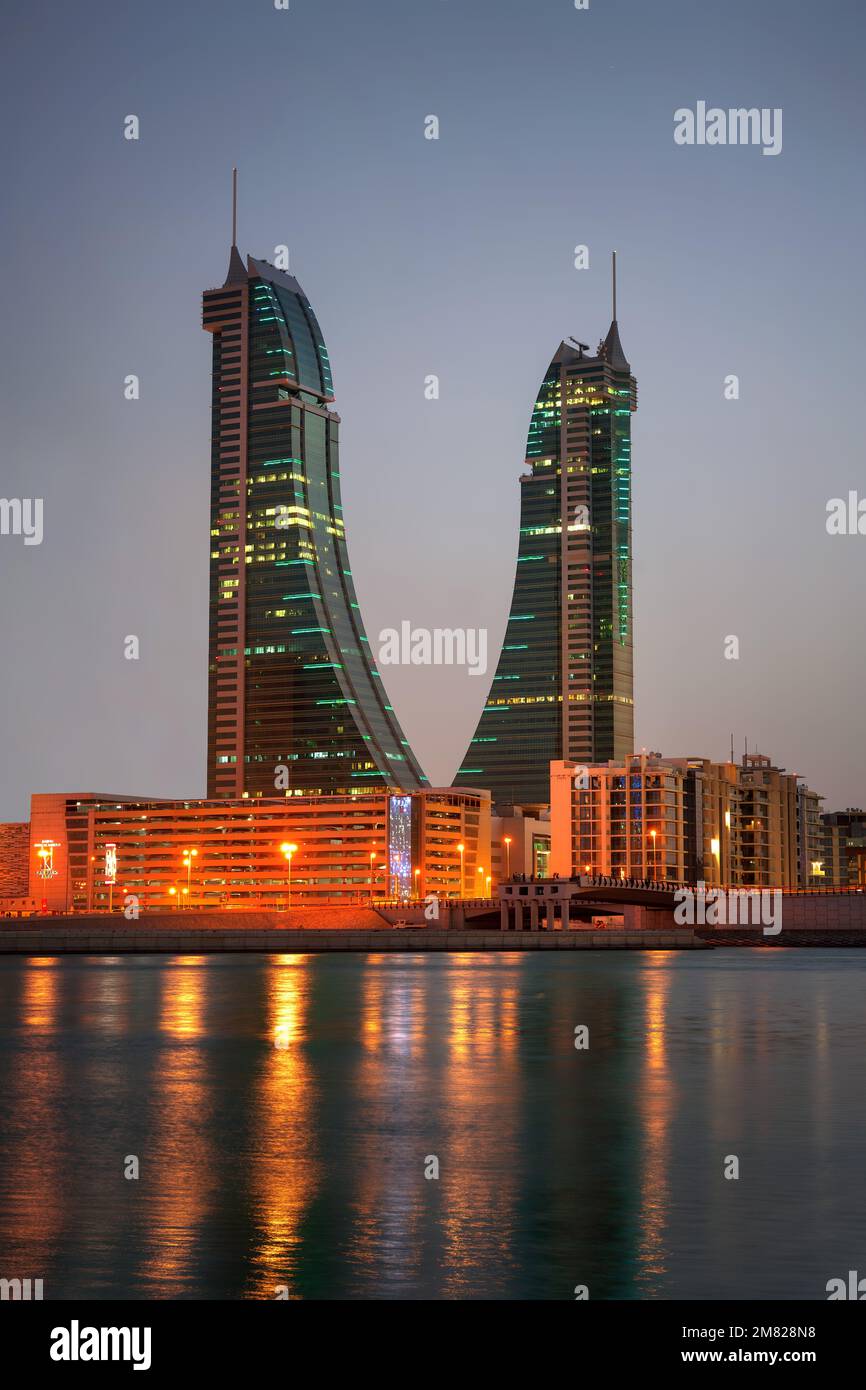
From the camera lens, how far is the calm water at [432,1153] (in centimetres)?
2205

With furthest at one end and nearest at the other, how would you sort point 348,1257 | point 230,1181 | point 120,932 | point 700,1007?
point 120,932, point 700,1007, point 230,1181, point 348,1257

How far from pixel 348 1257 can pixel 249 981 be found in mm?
94291

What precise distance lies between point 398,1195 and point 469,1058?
30087 mm

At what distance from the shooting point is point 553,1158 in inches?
1294

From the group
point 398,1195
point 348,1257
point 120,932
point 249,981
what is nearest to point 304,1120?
point 398,1195

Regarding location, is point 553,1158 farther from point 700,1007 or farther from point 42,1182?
point 700,1007

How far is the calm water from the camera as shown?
22.0 meters

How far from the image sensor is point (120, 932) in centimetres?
19300

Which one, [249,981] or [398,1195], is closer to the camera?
[398,1195]

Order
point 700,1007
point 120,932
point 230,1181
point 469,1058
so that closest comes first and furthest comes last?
1. point 230,1181
2. point 469,1058
3. point 700,1007
4. point 120,932

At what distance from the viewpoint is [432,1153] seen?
111 feet
